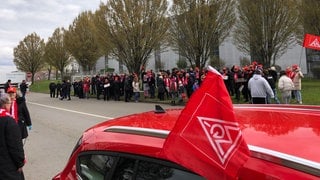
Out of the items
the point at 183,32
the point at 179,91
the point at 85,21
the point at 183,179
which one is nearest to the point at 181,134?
the point at 183,179

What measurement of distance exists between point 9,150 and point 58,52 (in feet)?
213

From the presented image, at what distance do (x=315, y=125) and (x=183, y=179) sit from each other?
2.72 feet

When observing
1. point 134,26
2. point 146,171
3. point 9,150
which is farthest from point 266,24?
point 146,171

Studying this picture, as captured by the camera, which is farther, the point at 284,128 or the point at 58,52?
the point at 58,52

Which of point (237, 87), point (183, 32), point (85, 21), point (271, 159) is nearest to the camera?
point (271, 159)

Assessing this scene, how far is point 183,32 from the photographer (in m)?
29.2

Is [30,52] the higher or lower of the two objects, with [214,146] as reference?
higher

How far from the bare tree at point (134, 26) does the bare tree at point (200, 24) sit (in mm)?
2249

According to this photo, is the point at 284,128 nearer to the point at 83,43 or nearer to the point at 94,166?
the point at 94,166

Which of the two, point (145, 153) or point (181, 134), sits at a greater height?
point (181, 134)

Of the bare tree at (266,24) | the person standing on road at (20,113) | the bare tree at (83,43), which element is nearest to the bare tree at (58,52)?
the bare tree at (83,43)

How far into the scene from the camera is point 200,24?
2823 cm

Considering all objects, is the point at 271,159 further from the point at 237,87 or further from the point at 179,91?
the point at 179,91

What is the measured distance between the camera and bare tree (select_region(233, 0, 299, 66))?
2766 cm
